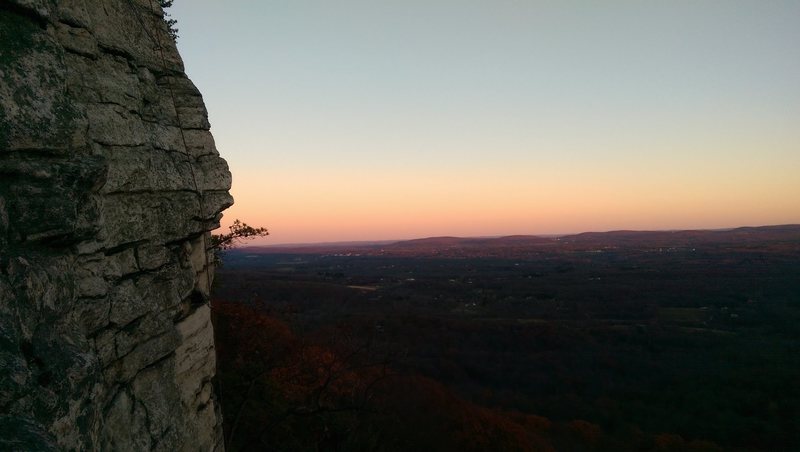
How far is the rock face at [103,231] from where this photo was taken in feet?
10.8

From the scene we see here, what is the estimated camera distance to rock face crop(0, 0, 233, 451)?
329cm

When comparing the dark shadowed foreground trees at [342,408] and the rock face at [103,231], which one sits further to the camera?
the dark shadowed foreground trees at [342,408]

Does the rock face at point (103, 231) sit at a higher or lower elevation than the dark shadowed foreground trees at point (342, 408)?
higher

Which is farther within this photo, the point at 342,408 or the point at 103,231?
the point at 342,408

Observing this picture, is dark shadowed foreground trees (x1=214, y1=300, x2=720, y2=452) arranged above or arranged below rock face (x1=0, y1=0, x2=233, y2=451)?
below

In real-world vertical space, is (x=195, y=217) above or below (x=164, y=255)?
above

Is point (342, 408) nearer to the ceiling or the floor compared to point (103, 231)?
nearer to the floor

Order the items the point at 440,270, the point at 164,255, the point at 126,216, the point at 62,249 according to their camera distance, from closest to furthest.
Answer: the point at 62,249 → the point at 126,216 → the point at 164,255 → the point at 440,270

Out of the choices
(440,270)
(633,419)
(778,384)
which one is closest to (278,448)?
(633,419)

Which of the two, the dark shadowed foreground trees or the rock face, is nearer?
the rock face

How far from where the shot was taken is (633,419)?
3634 centimetres

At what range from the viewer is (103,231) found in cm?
486

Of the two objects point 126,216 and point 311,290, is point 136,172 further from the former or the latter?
point 311,290

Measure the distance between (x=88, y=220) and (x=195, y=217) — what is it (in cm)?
283
